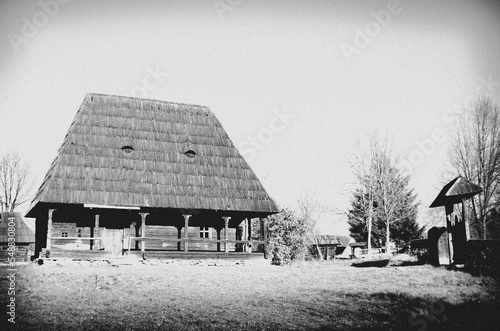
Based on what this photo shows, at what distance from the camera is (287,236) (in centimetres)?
2978

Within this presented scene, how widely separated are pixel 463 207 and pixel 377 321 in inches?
413

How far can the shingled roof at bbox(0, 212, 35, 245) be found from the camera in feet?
136

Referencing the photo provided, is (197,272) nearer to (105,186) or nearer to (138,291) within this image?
(138,291)

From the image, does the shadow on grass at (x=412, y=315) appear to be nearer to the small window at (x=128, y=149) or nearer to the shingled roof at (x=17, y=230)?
the small window at (x=128, y=149)

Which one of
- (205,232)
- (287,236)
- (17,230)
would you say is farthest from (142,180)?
(17,230)

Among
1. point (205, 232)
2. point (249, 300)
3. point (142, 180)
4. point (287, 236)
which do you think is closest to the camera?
point (249, 300)

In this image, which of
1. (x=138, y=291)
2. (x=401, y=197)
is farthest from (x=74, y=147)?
(x=401, y=197)

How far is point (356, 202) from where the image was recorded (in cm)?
3838

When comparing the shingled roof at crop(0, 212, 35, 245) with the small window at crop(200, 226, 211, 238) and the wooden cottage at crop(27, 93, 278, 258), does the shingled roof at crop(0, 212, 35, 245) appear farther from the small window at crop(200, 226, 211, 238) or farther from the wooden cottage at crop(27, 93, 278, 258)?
the small window at crop(200, 226, 211, 238)

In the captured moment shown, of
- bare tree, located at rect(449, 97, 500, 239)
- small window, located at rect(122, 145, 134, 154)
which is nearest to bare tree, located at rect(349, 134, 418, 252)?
bare tree, located at rect(449, 97, 500, 239)

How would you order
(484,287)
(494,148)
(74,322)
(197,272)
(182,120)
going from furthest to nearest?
(494,148), (182,120), (197,272), (484,287), (74,322)

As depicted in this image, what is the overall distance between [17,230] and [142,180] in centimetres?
2700

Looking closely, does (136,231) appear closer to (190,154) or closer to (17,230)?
(190,154)

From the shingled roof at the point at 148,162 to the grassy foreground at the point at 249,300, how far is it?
4565 mm
